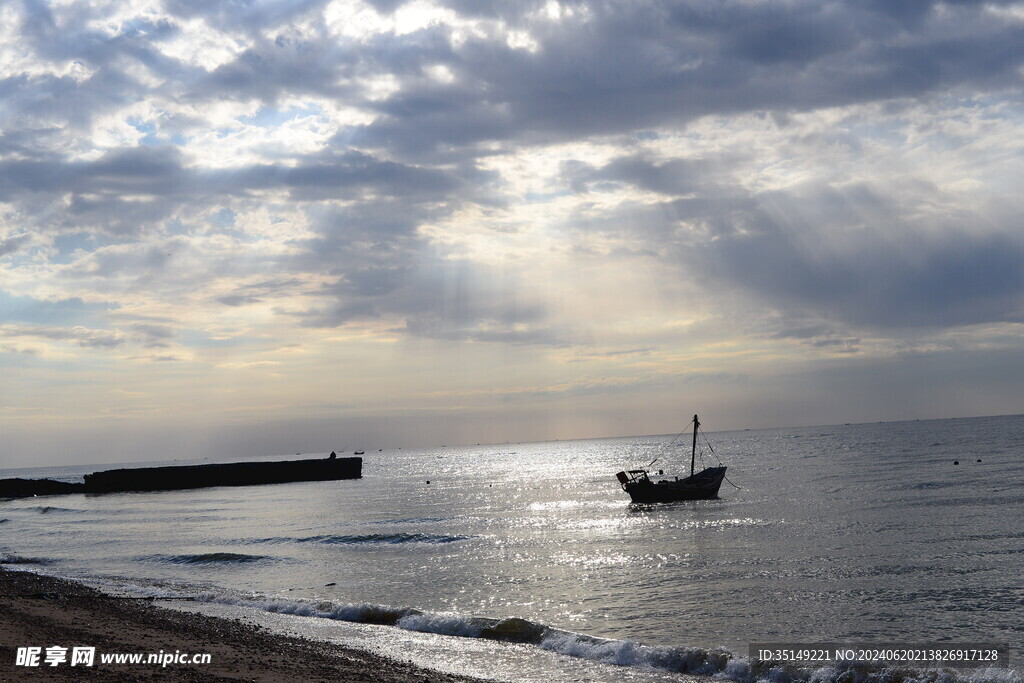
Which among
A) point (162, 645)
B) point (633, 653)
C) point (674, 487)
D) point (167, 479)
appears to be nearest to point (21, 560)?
point (162, 645)

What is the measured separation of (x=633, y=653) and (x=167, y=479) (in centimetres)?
10965

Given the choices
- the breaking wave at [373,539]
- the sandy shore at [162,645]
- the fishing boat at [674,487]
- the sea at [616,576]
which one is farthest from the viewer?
the fishing boat at [674,487]

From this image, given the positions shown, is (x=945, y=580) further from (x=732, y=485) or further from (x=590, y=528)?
(x=732, y=485)

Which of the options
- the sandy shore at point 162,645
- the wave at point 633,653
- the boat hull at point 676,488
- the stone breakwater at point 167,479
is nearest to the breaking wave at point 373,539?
the sandy shore at point 162,645

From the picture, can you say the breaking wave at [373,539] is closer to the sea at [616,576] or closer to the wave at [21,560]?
the sea at [616,576]

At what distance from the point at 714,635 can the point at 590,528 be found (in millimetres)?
26604

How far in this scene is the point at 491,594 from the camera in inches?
961

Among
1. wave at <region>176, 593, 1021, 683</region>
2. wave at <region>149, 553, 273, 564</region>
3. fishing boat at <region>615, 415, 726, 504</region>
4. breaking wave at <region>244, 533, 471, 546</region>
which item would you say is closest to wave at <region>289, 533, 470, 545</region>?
breaking wave at <region>244, 533, 471, 546</region>

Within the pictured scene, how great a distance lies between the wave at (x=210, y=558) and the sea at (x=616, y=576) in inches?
5.3

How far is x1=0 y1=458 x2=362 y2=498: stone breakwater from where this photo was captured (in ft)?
351

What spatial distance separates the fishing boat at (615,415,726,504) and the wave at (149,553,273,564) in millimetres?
30885

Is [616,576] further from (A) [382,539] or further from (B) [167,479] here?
(B) [167,479]

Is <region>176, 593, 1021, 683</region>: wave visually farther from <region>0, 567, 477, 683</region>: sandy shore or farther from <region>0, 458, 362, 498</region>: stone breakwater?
<region>0, 458, 362, 498</region>: stone breakwater

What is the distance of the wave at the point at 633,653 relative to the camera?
564 inches
